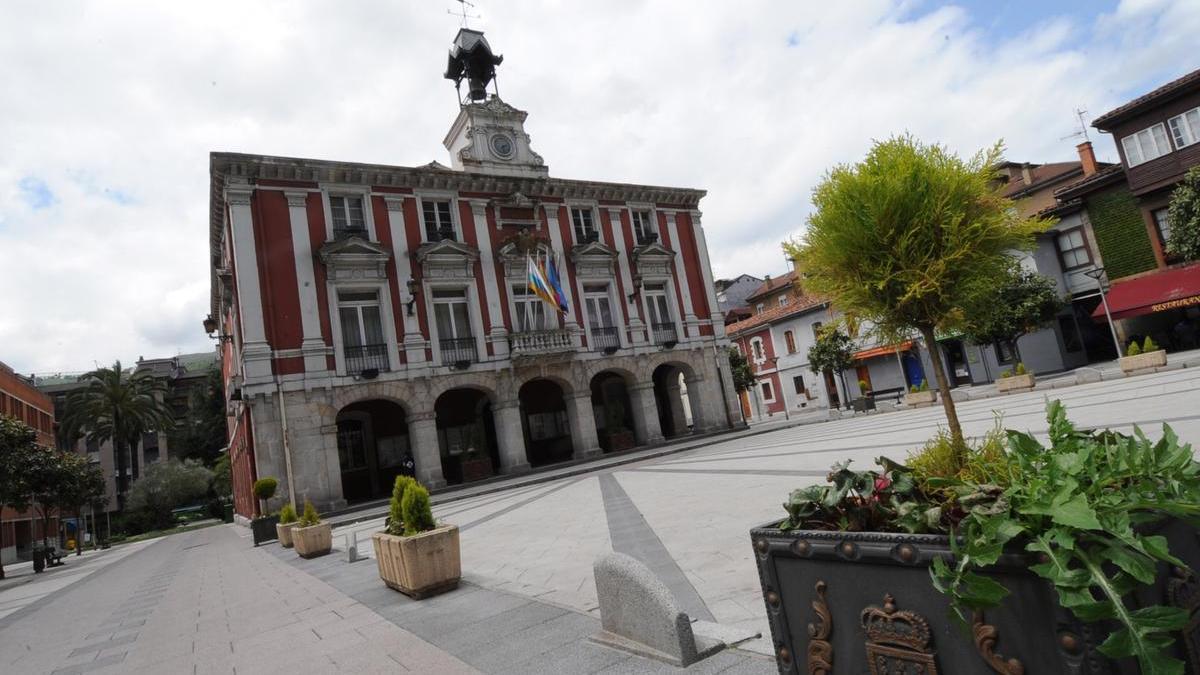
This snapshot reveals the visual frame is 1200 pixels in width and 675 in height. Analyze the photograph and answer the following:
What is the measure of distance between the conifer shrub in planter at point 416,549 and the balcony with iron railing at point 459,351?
15.6 m

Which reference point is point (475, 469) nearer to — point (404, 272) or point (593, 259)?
point (404, 272)

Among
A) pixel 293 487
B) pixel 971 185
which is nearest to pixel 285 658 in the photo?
pixel 971 185

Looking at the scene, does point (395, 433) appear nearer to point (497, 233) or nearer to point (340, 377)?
point (340, 377)

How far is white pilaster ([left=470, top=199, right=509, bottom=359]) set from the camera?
2342 cm

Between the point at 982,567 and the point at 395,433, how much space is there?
957 inches

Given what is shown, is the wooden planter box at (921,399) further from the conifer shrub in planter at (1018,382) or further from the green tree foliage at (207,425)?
the green tree foliage at (207,425)

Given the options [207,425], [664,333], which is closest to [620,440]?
[664,333]

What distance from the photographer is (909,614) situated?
188 cm

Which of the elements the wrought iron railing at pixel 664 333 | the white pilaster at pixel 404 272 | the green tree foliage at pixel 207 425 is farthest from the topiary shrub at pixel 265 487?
the green tree foliage at pixel 207 425

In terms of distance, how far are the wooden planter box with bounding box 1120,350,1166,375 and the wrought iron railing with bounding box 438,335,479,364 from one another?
838 inches

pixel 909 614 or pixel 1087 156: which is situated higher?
pixel 1087 156

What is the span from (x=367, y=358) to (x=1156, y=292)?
29.0 meters

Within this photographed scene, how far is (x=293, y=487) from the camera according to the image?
18500mm

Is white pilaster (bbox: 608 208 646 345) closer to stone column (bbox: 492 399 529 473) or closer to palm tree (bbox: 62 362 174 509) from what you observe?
stone column (bbox: 492 399 529 473)
